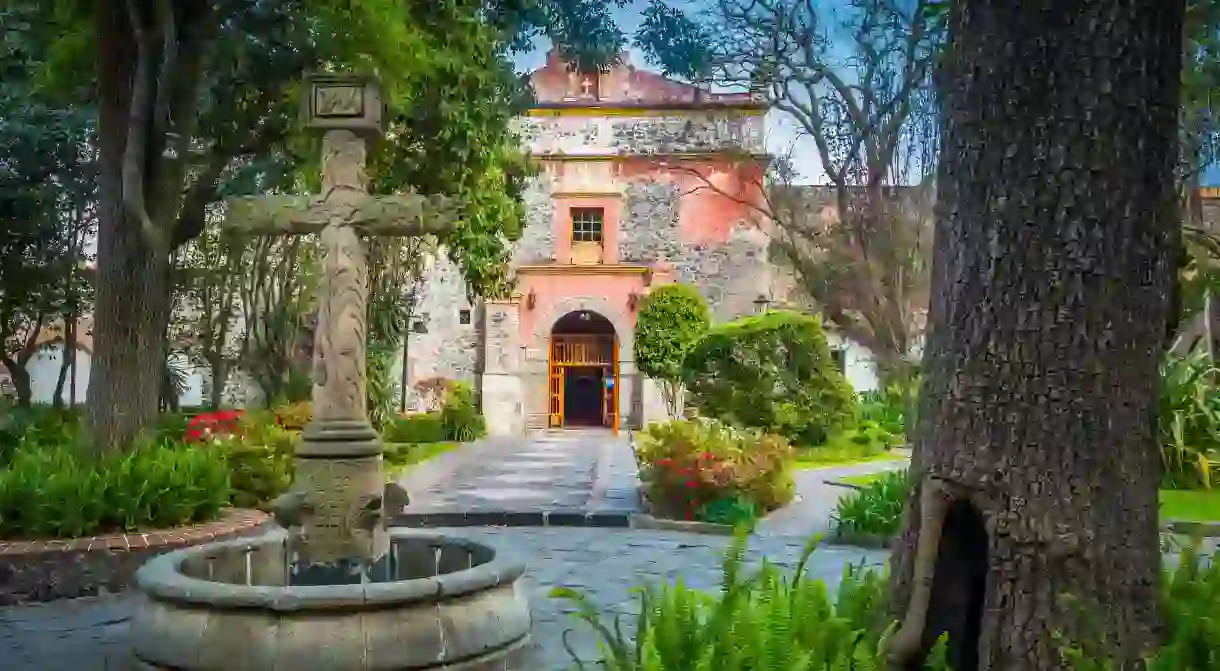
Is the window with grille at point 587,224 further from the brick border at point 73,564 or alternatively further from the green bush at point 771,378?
the brick border at point 73,564

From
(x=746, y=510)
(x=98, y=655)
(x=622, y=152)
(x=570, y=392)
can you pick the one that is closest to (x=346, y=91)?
(x=98, y=655)

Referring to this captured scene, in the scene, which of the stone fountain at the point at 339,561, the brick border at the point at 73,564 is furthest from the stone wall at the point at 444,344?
the stone fountain at the point at 339,561

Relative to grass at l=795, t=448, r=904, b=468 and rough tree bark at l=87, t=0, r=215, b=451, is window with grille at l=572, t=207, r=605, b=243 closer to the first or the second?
grass at l=795, t=448, r=904, b=468

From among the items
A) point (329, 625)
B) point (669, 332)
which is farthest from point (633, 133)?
point (329, 625)

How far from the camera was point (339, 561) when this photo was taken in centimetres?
509

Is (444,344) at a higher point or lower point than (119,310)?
higher

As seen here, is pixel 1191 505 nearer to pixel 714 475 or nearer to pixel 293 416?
pixel 714 475

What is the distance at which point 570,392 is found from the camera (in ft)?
97.8

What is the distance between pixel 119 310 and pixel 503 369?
18415mm

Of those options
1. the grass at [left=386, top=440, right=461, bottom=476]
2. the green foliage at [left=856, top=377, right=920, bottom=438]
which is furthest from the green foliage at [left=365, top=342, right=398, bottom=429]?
the green foliage at [left=856, top=377, right=920, bottom=438]

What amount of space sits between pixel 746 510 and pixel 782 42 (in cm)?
973

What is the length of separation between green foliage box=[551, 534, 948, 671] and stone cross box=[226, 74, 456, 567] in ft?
6.51

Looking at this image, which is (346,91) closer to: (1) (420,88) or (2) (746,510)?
(1) (420,88)

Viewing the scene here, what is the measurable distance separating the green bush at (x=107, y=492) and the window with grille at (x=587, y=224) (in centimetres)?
2014
